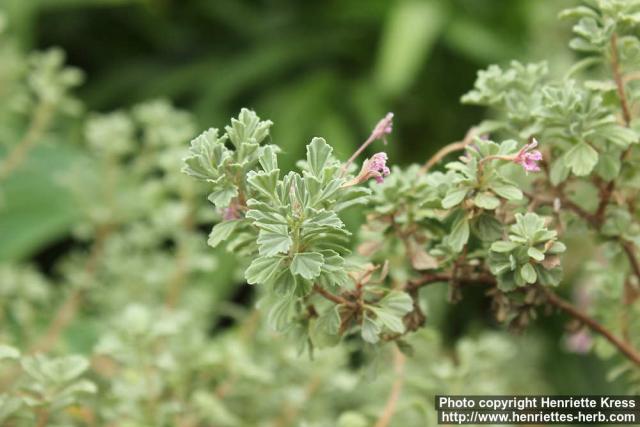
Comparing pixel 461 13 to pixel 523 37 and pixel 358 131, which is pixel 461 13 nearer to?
pixel 523 37

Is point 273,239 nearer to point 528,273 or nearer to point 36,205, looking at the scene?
point 528,273

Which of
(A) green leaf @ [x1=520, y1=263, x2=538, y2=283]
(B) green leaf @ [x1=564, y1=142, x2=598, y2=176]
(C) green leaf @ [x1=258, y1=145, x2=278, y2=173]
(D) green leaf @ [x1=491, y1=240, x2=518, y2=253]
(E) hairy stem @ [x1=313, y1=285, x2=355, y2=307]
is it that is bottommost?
(E) hairy stem @ [x1=313, y1=285, x2=355, y2=307]

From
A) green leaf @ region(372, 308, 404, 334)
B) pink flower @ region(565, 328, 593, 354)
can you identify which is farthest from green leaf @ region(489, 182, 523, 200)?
pink flower @ region(565, 328, 593, 354)

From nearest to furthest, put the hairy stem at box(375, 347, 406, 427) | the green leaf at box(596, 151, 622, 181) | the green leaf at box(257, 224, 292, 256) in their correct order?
the green leaf at box(257, 224, 292, 256), the green leaf at box(596, 151, 622, 181), the hairy stem at box(375, 347, 406, 427)

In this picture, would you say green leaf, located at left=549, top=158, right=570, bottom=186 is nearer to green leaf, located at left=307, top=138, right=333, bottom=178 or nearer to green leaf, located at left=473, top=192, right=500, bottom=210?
green leaf, located at left=473, top=192, right=500, bottom=210

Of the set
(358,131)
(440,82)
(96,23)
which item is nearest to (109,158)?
(358,131)

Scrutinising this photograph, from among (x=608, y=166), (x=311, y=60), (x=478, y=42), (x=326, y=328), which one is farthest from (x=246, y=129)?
(x=311, y=60)

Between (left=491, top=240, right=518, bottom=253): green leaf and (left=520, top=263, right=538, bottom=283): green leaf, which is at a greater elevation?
(left=491, top=240, right=518, bottom=253): green leaf

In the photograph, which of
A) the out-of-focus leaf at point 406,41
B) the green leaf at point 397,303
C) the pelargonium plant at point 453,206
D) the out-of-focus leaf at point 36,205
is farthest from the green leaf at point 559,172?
the out-of-focus leaf at point 406,41
